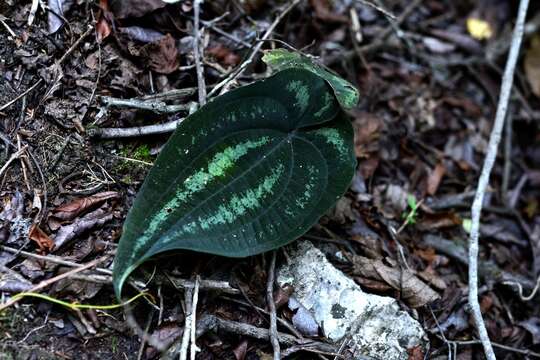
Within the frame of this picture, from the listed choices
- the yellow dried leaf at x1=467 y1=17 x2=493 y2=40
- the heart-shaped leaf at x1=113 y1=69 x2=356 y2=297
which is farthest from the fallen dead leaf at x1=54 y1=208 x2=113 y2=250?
the yellow dried leaf at x1=467 y1=17 x2=493 y2=40

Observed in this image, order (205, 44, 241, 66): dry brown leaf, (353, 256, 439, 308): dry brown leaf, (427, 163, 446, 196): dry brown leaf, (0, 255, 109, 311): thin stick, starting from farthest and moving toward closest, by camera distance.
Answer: (427, 163, 446, 196): dry brown leaf → (205, 44, 241, 66): dry brown leaf → (353, 256, 439, 308): dry brown leaf → (0, 255, 109, 311): thin stick

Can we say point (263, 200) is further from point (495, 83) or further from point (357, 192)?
point (495, 83)

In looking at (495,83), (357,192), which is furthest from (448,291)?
(495,83)

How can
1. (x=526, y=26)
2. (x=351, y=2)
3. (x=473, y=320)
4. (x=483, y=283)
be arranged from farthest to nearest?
(x=526, y=26)
(x=351, y=2)
(x=483, y=283)
(x=473, y=320)

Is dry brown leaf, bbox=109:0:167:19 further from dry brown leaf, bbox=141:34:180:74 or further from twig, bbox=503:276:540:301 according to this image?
twig, bbox=503:276:540:301

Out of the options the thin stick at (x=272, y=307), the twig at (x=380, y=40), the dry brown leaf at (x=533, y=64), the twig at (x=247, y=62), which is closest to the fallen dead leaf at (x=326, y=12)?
the twig at (x=380, y=40)
